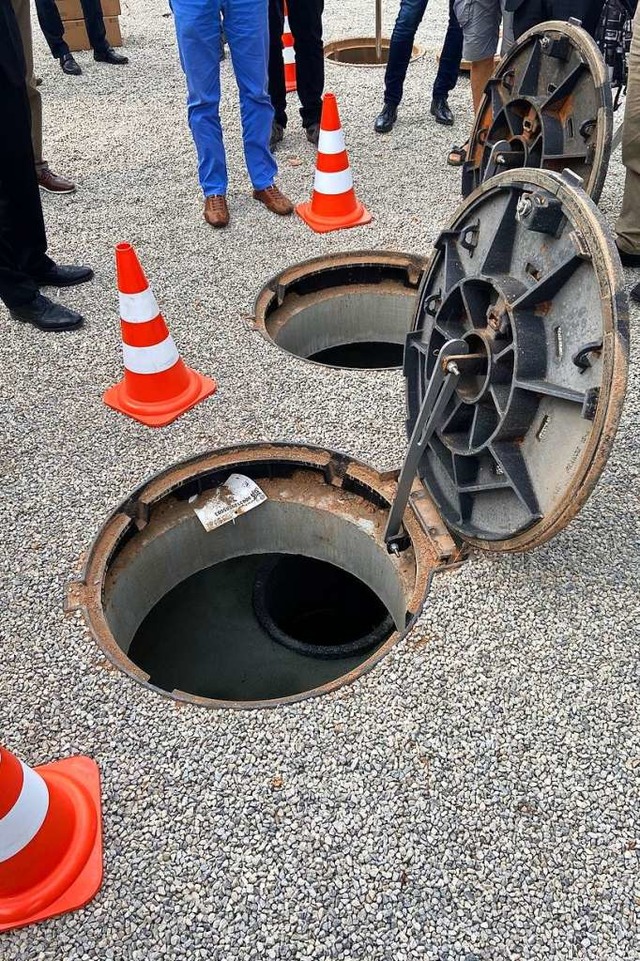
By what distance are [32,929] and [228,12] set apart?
4327mm

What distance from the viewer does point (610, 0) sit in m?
3.69

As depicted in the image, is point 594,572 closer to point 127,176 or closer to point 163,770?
point 163,770

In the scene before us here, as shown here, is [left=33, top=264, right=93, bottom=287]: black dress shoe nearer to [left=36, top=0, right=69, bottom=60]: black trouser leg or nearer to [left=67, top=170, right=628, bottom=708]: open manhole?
[left=67, top=170, right=628, bottom=708]: open manhole

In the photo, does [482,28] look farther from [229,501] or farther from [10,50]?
[229,501]

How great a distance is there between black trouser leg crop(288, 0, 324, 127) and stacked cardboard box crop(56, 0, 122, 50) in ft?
12.0

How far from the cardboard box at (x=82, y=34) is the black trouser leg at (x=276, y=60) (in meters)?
3.52

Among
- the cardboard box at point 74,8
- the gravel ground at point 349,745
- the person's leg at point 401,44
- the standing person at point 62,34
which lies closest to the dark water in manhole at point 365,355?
the gravel ground at point 349,745

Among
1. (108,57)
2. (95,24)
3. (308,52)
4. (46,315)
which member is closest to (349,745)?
(46,315)

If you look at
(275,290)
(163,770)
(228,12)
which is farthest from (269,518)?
(228,12)

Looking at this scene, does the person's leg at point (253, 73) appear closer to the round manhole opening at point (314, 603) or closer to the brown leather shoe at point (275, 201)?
the brown leather shoe at point (275, 201)

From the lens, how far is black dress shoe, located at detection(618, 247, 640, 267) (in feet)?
12.7

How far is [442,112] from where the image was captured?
19.1 feet

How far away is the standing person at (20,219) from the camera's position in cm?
301

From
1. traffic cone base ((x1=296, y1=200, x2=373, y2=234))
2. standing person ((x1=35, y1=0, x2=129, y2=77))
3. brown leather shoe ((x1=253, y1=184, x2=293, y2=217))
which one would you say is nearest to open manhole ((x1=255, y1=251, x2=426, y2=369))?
traffic cone base ((x1=296, y1=200, x2=373, y2=234))
